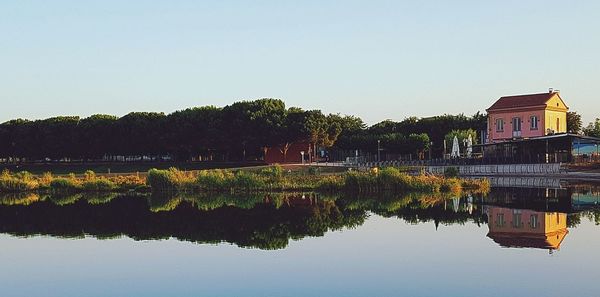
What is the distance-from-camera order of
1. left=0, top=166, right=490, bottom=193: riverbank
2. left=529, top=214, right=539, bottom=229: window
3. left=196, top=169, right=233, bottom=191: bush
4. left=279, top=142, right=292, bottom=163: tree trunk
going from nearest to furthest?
left=529, top=214, right=539, bottom=229: window
left=0, top=166, right=490, bottom=193: riverbank
left=196, top=169, right=233, bottom=191: bush
left=279, top=142, right=292, bottom=163: tree trunk

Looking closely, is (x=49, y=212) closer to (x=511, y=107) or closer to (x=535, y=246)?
(x=535, y=246)

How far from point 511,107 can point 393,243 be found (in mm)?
44810

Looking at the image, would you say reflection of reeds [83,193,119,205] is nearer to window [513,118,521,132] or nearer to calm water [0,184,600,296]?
calm water [0,184,600,296]

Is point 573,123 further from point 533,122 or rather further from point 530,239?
point 530,239

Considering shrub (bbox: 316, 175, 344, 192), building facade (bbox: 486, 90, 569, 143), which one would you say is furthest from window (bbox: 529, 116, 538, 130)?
shrub (bbox: 316, 175, 344, 192)

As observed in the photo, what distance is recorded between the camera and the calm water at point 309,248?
13.3m

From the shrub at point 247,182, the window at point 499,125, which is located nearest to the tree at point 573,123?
the window at point 499,125

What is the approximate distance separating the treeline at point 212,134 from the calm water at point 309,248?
41.5 metres

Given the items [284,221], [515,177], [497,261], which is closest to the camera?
[497,261]

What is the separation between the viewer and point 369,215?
25719mm

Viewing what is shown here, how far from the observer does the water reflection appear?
817 inches

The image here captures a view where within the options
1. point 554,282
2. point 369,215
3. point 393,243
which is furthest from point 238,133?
point 554,282

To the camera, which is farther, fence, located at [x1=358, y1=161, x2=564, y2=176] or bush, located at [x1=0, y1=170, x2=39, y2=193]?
fence, located at [x1=358, y1=161, x2=564, y2=176]

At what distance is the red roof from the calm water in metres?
29.5
